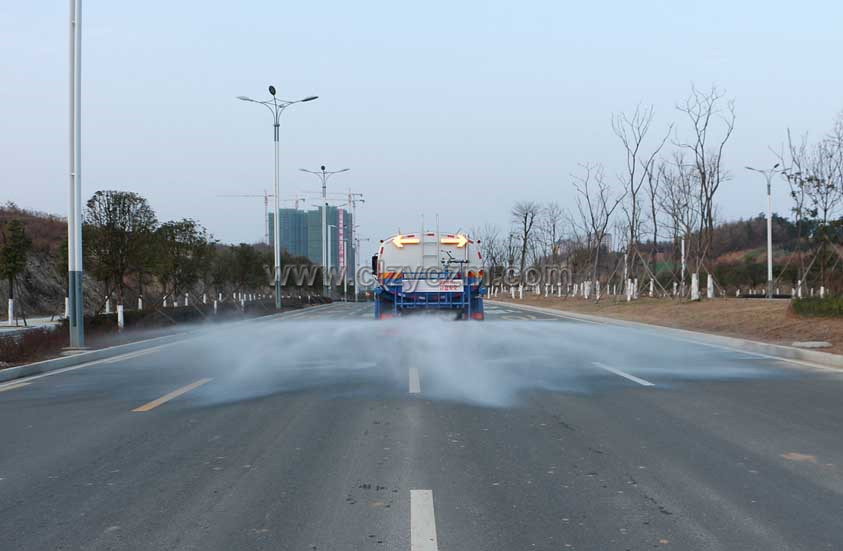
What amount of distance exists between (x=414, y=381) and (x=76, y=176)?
894 cm

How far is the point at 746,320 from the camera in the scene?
21.1 meters

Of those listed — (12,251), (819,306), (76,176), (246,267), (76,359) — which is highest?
(76,176)

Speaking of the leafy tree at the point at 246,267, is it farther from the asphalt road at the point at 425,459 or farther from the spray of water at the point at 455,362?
the asphalt road at the point at 425,459

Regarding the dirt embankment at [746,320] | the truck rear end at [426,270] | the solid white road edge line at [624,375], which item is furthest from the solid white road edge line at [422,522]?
the truck rear end at [426,270]

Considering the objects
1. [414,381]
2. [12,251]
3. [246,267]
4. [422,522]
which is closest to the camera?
[422,522]

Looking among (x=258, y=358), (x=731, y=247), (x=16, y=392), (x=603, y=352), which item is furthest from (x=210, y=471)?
(x=731, y=247)

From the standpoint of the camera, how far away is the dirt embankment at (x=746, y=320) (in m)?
16.8

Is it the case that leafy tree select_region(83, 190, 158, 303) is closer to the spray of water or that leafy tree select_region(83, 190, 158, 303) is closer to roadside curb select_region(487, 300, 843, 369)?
the spray of water

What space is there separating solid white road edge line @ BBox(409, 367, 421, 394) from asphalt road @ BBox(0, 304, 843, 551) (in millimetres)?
66

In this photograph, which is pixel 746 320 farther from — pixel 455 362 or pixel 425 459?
Result: pixel 425 459

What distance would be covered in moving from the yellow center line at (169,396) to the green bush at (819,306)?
1499 cm

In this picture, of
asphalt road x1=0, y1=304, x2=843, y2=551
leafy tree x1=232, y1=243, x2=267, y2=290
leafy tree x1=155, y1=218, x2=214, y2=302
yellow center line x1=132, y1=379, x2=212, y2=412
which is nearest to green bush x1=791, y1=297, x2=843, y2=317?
asphalt road x1=0, y1=304, x2=843, y2=551

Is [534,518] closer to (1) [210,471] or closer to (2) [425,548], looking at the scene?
(2) [425,548]

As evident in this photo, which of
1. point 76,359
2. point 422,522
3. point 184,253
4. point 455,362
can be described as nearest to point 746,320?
point 455,362
